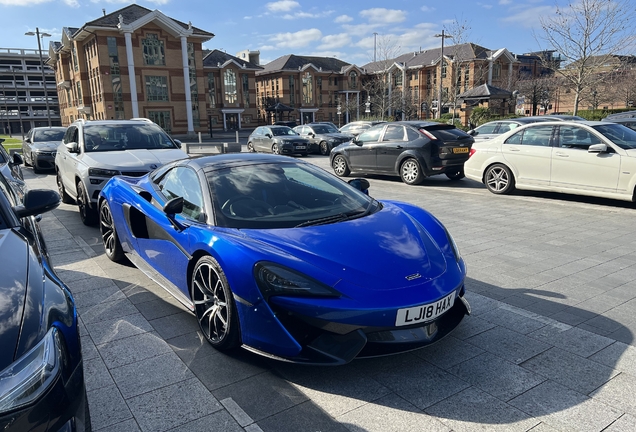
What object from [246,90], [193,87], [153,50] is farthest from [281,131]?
[246,90]

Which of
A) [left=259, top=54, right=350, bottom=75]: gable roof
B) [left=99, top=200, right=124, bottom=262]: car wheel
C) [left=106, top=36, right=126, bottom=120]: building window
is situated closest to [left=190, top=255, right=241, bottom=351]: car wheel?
[left=99, top=200, right=124, bottom=262]: car wheel

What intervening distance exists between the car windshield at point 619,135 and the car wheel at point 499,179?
1814 mm

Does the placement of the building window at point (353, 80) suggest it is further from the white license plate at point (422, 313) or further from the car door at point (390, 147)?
the white license plate at point (422, 313)

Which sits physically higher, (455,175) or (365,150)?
(365,150)

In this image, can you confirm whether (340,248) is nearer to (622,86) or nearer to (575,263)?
(575,263)

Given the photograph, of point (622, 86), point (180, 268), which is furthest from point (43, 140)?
point (622, 86)

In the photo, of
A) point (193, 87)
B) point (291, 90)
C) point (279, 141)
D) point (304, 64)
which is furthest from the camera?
point (304, 64)

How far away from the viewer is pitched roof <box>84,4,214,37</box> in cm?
4388

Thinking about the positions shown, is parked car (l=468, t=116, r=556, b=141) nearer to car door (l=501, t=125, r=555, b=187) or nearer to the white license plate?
car door (l=501, t=125, r=555, b=187)

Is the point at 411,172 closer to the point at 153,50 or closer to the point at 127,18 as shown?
the point at 153,50

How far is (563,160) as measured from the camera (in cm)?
858

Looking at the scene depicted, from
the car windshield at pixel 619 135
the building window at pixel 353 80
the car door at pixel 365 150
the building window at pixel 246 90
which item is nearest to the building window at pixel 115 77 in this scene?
the building window at pixel 246 90

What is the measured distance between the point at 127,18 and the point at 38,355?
51081 mm

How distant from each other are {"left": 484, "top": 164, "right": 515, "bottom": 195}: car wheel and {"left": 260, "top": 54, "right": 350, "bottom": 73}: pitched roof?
2518 inches
